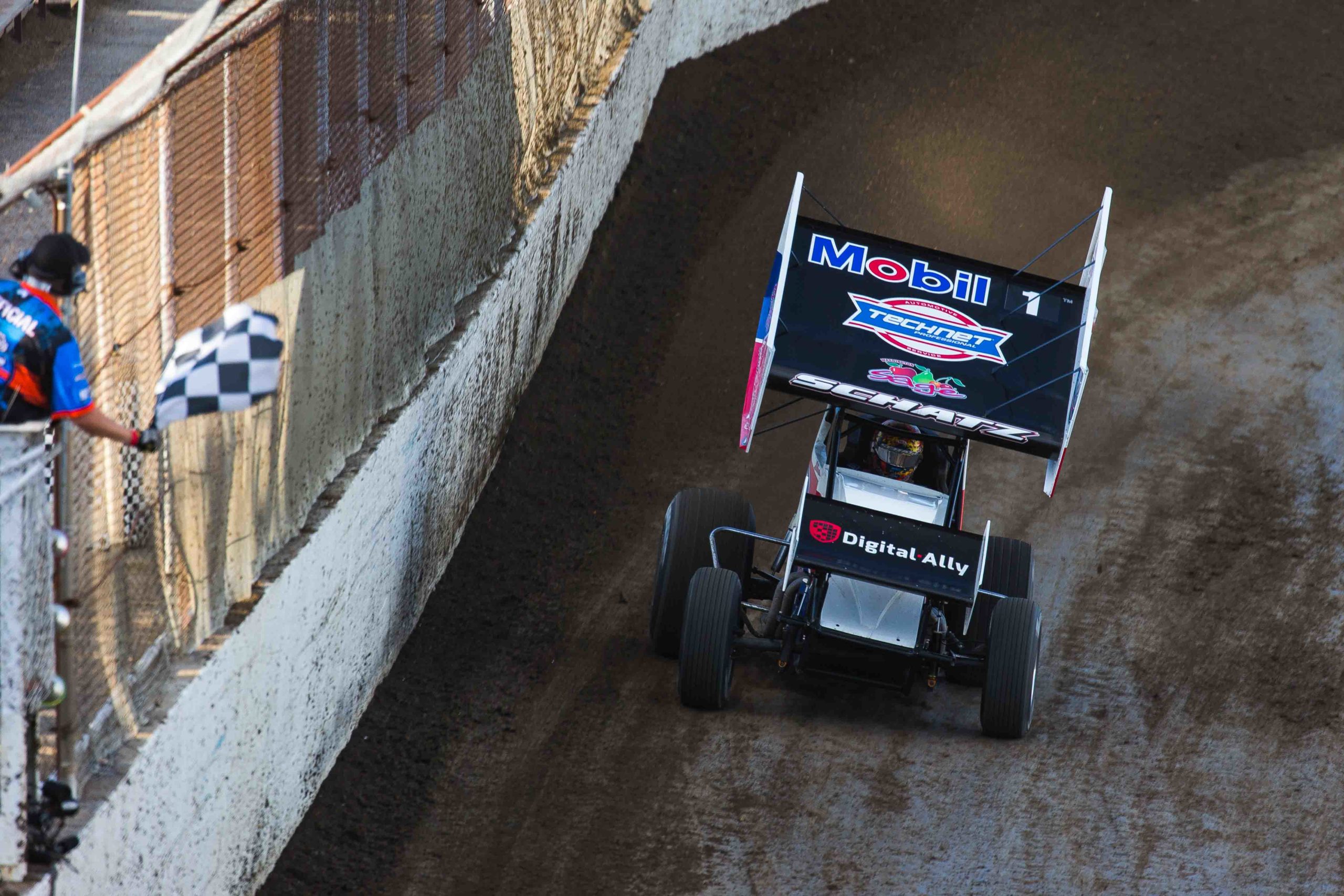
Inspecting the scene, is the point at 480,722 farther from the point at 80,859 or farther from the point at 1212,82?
the point at 1212,82

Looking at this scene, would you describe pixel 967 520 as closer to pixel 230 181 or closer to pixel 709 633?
pixel 709 633

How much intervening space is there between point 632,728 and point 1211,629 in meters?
3.78

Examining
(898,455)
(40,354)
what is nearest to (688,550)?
(898,455)

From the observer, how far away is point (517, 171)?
973 cm

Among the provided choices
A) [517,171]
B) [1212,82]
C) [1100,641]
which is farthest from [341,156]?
[1212,82]

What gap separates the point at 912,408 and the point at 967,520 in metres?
2.54

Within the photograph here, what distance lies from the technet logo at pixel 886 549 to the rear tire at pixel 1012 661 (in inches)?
13.9

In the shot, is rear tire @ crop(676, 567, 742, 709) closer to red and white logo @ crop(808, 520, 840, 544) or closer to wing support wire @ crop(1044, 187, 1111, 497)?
red and white logo @ crop(808, 520, 840, 544)

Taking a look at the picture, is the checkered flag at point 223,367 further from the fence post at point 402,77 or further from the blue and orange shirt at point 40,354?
the fence post at point 402,77

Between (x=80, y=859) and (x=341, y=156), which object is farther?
(x=341, y=156)

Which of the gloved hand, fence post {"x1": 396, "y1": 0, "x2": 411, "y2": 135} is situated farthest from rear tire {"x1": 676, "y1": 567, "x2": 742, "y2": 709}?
the gloved hand

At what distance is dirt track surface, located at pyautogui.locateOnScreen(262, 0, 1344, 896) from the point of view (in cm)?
671

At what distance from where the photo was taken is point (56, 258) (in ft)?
13.6

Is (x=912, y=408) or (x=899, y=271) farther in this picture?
(x=899, y=271)
